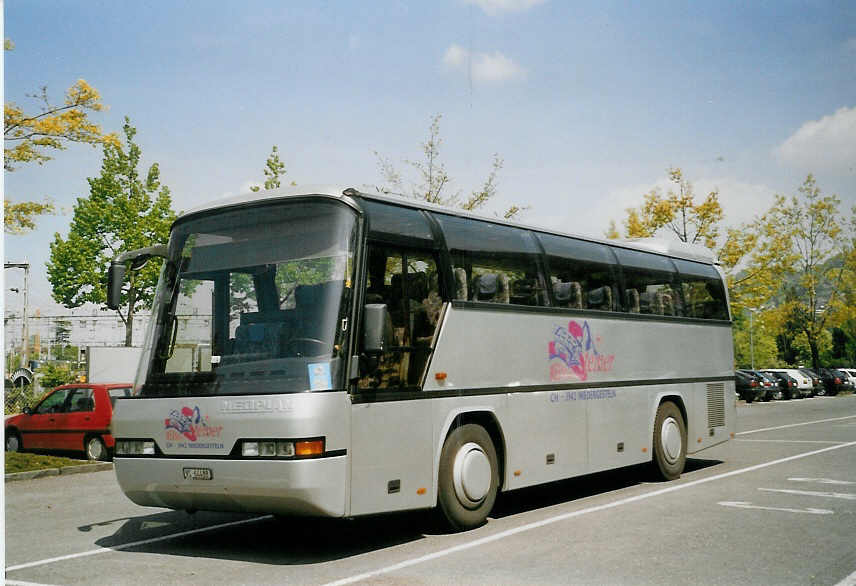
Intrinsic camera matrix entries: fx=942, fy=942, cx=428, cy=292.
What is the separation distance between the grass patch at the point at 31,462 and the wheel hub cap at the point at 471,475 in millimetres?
9476

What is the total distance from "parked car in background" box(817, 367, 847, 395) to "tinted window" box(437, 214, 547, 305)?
2179 inches

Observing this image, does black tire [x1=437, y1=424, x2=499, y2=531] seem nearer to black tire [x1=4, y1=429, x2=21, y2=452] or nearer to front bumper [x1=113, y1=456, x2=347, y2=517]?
front bumper [x1=113, y1=456, x2=347, y2=517]

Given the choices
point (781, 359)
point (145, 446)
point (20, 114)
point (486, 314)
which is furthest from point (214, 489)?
point (781, 359)

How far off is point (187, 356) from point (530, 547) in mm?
3527

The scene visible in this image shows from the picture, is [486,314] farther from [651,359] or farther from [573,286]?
[651,359]

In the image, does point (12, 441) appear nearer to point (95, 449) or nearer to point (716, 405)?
point (95, 449)

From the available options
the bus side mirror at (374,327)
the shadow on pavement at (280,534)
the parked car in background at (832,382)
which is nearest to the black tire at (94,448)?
the shadow on pavement at (280,534)

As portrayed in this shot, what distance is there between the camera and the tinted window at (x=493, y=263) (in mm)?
9893

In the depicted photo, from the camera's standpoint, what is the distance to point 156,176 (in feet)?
153

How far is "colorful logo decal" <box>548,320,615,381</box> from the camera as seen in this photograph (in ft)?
37.1

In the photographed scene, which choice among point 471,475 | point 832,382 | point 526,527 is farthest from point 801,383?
point 471,475

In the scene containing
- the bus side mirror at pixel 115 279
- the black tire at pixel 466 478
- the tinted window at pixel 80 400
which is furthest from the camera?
the tinted window at pixel 80 400

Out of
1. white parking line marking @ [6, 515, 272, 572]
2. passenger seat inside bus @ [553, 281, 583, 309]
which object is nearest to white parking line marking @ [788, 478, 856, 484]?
passenger seat inside bus @ [553, 281, 583, 309]

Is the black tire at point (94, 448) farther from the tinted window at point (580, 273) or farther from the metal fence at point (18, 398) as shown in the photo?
the metal fence at point (18, 398)
